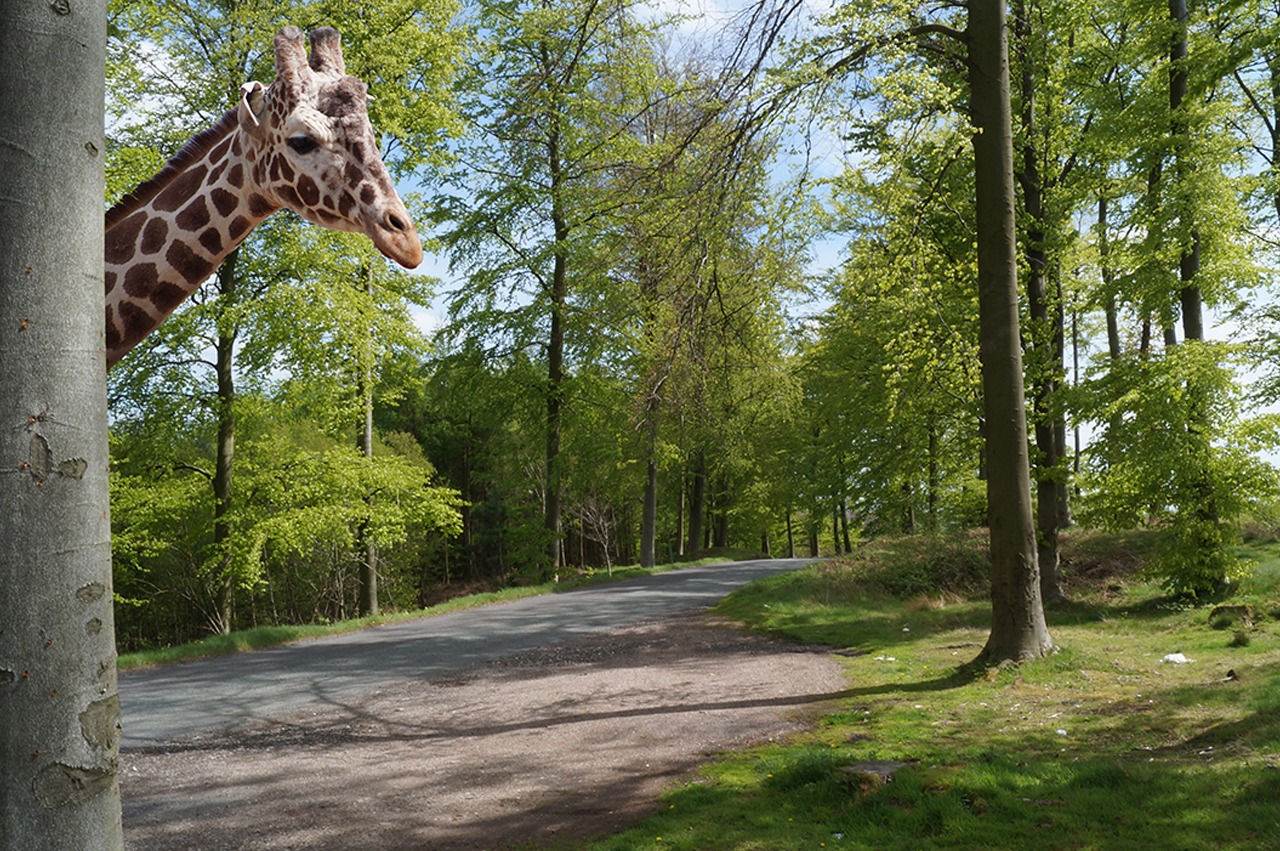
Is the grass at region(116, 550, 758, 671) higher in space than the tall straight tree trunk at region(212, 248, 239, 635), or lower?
lower

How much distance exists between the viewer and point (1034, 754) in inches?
269

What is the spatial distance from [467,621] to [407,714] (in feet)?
25.5

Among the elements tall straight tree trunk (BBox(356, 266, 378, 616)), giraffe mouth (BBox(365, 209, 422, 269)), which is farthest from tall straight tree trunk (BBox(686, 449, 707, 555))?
giraffe mouth (BBox(365, 209, 422, 269))

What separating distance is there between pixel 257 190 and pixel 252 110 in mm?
355

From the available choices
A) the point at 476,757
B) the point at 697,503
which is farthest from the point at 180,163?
the point at 697,503

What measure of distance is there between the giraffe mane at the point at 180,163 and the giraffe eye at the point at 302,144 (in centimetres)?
74

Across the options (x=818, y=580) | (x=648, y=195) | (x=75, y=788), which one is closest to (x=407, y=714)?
(x=648, y=195)

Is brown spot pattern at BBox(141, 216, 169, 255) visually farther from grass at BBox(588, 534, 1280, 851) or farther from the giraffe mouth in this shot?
grass at BBox(588, 534, 1280, 851)

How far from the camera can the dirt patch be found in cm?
591

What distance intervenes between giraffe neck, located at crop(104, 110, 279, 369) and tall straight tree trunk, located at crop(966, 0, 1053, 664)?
8486mm

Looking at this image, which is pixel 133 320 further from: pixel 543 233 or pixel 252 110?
pixel 543 233

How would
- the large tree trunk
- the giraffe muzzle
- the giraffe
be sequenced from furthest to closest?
the giraffe
the giraffe muzzle
the large tree trunk

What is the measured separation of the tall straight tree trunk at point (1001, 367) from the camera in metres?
10.0

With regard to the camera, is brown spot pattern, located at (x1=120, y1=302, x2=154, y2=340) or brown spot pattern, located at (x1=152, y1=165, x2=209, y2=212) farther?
brown spot pattern, located at (x1=152, y1=165, x2=209, y2=212)
